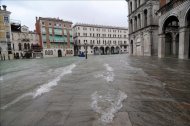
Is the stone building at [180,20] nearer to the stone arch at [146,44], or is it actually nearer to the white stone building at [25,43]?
the stone arch at [146,44]

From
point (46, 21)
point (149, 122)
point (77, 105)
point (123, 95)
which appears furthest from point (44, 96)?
point (46, 21)

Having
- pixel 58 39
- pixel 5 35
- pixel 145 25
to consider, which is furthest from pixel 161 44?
pixel 5 35

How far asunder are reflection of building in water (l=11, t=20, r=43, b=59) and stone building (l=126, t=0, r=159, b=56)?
3530cm

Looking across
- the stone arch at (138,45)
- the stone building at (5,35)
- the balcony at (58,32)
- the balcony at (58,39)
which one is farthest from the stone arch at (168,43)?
the stone building at (5,35)

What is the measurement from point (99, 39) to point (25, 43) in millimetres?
34872

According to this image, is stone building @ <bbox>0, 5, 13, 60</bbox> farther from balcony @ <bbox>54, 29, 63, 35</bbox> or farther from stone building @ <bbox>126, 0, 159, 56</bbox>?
stone building @ <bbox>126, 0, 159, 56</bbox>

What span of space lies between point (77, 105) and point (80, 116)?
582 millimetres

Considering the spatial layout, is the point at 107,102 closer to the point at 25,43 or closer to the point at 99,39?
the point at 25,43

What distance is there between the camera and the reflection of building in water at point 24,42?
43969 millimetres

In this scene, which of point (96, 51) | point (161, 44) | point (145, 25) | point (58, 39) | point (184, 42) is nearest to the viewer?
point (184, 42)

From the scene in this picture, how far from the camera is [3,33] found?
4047cm

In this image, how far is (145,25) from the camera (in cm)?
2630

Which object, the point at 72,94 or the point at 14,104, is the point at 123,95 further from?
the point at 14,104

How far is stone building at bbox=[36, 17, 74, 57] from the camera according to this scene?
49.7m
